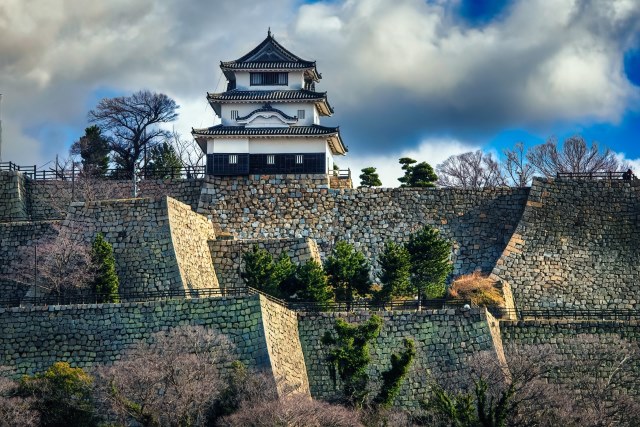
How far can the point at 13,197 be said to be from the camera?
61188 millimetres

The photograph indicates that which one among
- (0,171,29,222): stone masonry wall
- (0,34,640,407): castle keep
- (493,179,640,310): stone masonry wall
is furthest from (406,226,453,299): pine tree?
(0,171,29,222): stone masonry wall

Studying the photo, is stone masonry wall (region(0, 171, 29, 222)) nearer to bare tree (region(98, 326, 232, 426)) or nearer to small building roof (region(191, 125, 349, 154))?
small building roof (region(191, 125, 349, 154))

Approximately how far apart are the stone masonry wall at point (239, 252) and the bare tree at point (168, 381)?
28.2 feet

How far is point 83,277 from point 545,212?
1779cm

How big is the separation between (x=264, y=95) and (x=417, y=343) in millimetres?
15144

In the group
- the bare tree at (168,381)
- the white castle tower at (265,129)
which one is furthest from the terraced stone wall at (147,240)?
the white castle tower at (265,129)

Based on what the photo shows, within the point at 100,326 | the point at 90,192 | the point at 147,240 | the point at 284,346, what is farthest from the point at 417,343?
the point at 90,192

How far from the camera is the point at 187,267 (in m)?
54.2

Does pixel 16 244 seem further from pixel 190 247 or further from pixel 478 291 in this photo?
pixel 478 291

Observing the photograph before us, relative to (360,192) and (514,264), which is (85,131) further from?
(514,264)

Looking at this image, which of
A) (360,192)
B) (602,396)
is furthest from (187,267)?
(602,396)

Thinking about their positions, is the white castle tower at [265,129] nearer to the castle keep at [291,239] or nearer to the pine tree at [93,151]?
the castle keep at [291,239]

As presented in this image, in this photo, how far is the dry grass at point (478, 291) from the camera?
5541 centimetres

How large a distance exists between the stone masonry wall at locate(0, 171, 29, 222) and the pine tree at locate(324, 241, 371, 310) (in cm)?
1261
